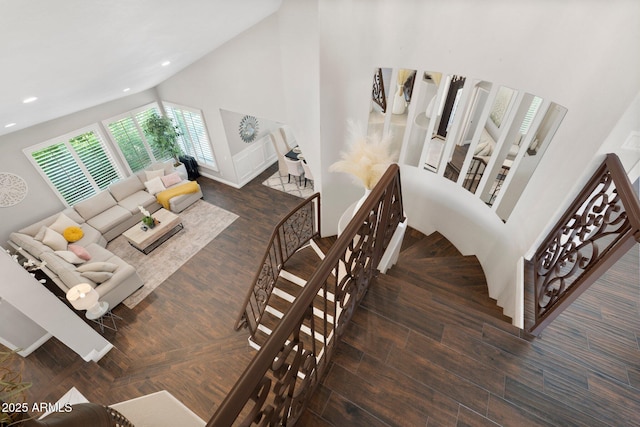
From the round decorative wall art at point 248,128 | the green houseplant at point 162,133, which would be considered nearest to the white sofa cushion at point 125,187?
the green houseplant at point 162,133

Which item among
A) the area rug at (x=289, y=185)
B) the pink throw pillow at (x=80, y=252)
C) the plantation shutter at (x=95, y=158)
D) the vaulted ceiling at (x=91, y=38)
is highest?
the vaulted ceiling at (x=91, y=38)

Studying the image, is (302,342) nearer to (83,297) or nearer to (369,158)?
(369,158)

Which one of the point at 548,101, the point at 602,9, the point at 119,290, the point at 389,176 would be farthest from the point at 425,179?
the point at 119,290

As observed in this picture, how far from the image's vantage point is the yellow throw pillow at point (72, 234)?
601 centimetres

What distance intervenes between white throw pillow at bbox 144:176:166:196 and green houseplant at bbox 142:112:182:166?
0.87m

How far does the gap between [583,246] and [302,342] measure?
→ 2080 mm

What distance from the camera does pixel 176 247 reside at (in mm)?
6430

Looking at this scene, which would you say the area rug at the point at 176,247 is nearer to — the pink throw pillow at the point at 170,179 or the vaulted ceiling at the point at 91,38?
the pink throw pillow at the point at 170,179

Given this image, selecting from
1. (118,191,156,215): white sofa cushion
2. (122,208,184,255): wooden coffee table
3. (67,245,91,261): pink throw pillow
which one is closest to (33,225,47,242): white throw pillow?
(67,245,91,261): pink throw pillow

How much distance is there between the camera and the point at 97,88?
4.18 m

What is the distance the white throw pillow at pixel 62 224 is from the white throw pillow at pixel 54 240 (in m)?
0.18

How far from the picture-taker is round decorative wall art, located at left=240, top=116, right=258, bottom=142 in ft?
24.8

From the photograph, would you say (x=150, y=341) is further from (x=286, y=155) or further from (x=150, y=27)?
(x=286, y=155)

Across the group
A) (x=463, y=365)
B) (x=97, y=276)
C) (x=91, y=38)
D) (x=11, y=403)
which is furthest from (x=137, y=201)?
(x=463, y=365)
